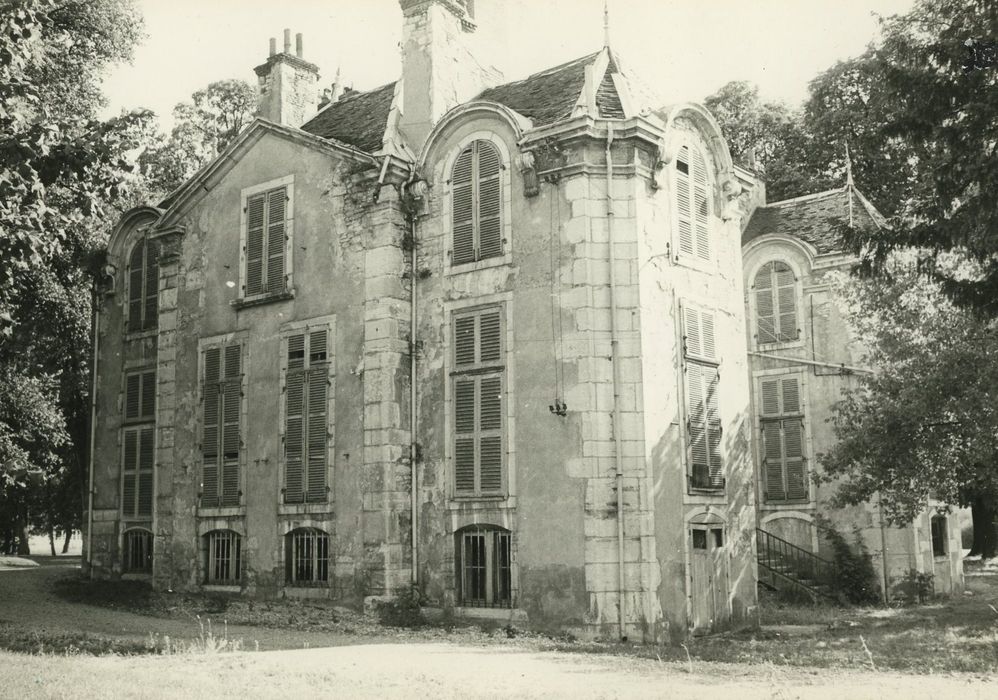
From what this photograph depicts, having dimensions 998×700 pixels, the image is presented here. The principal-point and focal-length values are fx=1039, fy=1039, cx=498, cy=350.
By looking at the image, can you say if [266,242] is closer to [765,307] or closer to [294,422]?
[294,422]

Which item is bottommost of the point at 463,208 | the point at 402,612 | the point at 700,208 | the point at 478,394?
the point at 402,612

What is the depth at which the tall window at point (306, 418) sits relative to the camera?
17.3 meters

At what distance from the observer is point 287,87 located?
861 inches

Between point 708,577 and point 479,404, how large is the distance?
4338 mm

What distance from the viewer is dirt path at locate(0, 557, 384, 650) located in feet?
47.4

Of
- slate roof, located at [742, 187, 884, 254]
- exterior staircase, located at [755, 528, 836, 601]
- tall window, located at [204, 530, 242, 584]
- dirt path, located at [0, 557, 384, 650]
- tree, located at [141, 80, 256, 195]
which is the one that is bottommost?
dirt path, located at [0, 557, 384, 650]

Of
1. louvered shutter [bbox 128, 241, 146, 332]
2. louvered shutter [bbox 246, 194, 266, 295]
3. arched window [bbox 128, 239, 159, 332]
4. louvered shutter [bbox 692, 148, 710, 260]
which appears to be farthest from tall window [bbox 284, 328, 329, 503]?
louvered shutter [bbox 692, 148, 710, 260]

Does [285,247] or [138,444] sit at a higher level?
[285,247]

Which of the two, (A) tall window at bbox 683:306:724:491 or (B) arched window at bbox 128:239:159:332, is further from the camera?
(B) arched window at bbox 128:239:159:332

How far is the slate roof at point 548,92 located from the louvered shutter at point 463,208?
50.9 inches

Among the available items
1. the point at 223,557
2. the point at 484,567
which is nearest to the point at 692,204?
the point at 484,567

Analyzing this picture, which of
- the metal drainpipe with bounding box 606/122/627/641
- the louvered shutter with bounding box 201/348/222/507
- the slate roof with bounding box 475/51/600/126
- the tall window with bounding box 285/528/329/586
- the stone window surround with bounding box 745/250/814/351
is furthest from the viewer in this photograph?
the stone window surround with bounding box 745/250/814/351

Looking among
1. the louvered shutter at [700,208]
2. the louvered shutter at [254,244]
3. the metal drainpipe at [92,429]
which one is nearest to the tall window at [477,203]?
the louvered shutter at [700,208]

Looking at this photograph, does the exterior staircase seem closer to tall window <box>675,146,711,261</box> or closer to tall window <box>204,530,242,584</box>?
tall window <box>675,146,711,261</box>
